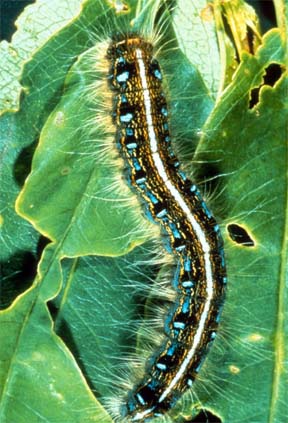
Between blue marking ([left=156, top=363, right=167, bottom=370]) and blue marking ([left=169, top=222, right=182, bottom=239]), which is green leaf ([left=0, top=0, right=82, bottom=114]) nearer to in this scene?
blue marking ([left=169, top=222, right=182, bottom=239])

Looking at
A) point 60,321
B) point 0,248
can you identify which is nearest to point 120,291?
point 60,321

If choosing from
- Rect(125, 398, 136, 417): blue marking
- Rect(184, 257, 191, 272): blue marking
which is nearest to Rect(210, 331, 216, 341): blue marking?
Rect(184, 257, 191, 272): blue marking

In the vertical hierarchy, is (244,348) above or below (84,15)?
below

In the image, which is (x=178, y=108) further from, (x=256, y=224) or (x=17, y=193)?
(x=17, y=193)

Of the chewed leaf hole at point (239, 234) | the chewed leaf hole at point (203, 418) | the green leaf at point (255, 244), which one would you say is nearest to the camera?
the green leaf at point (255, 244)

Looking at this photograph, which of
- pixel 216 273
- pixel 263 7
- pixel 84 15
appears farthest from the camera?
pixel 263 7

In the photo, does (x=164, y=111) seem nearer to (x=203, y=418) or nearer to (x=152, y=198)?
(x=152, y=198)

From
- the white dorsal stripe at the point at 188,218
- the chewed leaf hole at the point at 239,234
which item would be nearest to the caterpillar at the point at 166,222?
the white dorsal stripe at the point at 188,218

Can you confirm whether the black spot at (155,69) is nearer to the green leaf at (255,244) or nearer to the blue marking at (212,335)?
the green leaf at (255,244)
